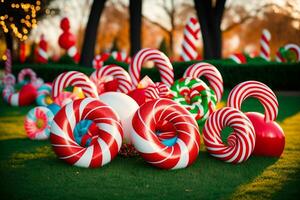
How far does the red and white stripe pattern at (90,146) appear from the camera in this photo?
587cm

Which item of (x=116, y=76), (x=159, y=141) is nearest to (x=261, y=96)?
(x=159, y=141)

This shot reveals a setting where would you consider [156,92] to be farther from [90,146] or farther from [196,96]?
[90,146]

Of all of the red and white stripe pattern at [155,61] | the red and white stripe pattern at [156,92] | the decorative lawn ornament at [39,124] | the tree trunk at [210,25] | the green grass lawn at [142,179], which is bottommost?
Answer: the green grass lawn at [142,179]

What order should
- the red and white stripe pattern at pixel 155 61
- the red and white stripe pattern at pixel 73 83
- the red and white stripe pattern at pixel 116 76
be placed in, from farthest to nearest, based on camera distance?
the red and white stripe pattern at pixel 155 61, the red and white stripe pattern at pixel 116 76, the red and white stripe pattern at pixel 73 83

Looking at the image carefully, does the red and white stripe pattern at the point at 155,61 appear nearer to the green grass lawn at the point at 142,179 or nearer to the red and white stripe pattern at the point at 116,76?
the red and white stripe pattern at the point at 116,76

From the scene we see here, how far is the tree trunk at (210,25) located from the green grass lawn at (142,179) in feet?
40.0

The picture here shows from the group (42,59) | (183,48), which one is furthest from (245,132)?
(42,59)

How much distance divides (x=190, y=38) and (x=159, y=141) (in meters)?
10.5

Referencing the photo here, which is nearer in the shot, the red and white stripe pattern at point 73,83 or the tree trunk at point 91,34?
the red and white stripe pattern at point 73,83

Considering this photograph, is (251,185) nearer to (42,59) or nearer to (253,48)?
(42,59)

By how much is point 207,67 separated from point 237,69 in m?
5.40

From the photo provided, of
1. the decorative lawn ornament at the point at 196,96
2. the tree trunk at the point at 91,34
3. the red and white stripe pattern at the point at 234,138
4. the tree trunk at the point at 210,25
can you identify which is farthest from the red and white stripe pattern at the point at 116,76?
the tree trunk at the point at 91,34

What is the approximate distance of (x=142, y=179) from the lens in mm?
5477

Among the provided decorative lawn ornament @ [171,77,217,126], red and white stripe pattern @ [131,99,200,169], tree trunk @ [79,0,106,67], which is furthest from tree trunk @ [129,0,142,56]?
red and white stripe pattern @ [131,99,200,169]
